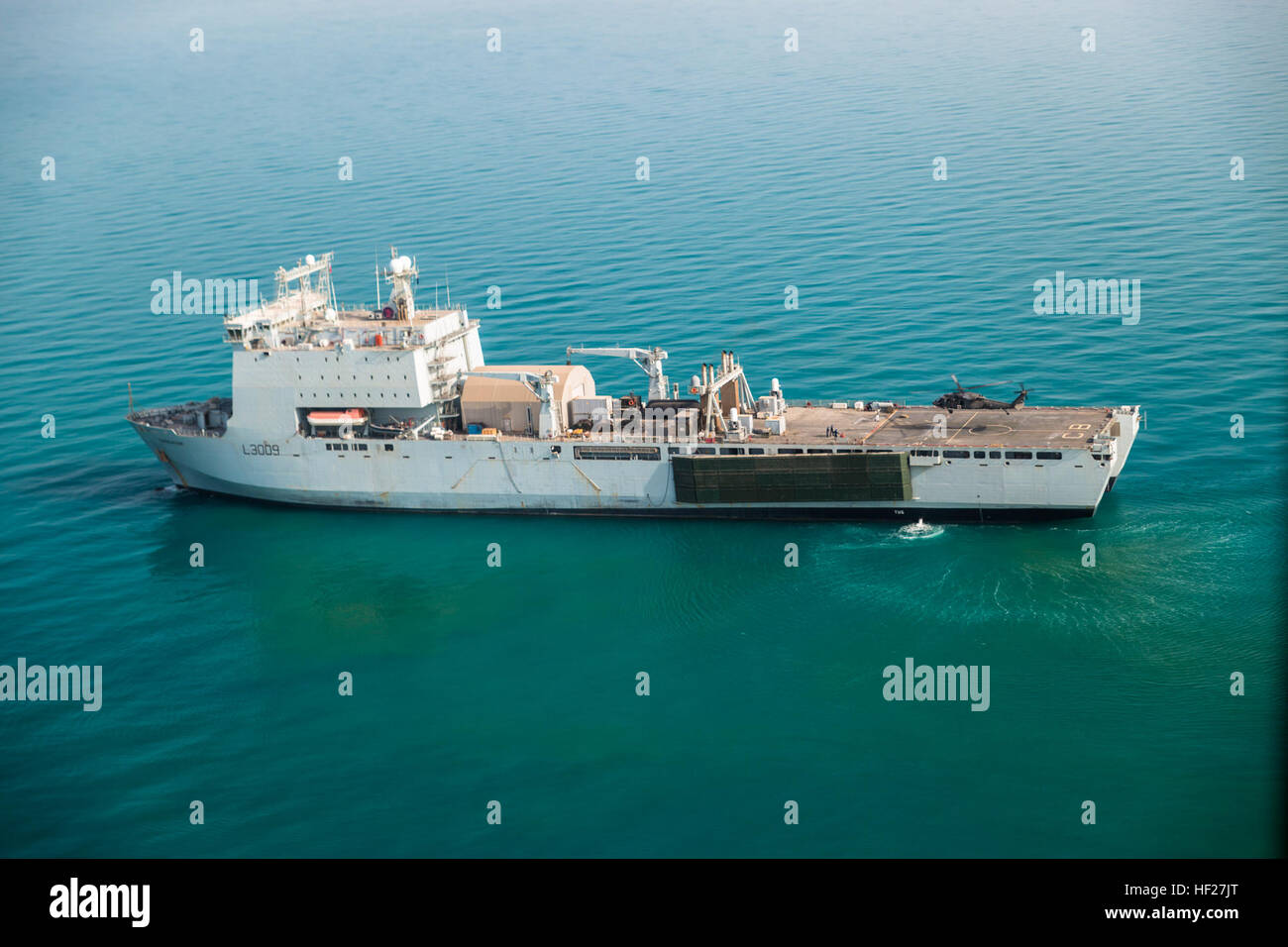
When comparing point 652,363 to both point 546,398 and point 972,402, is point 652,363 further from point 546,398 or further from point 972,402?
point 972,402

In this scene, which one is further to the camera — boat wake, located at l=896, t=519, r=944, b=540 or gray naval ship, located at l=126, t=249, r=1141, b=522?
gray naval ship, located at l=126, t=249, r=1141, b=522

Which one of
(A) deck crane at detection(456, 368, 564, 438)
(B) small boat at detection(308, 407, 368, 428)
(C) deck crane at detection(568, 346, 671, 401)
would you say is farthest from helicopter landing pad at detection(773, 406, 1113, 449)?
(B) small boat at detection(308, 407, 368, 428)

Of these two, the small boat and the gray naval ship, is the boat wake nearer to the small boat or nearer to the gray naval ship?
the gray naval ship

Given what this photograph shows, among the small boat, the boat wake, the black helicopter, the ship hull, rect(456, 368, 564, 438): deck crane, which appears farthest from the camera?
the small boat

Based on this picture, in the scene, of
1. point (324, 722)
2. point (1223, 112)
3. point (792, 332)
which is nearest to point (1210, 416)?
point (792, 332)

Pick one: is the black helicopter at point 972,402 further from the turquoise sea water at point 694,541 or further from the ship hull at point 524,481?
the ship hull at point 524,481

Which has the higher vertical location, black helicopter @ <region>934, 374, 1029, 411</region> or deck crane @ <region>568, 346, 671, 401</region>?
deck crane @ <region>568, 346, 671, 401</region>
